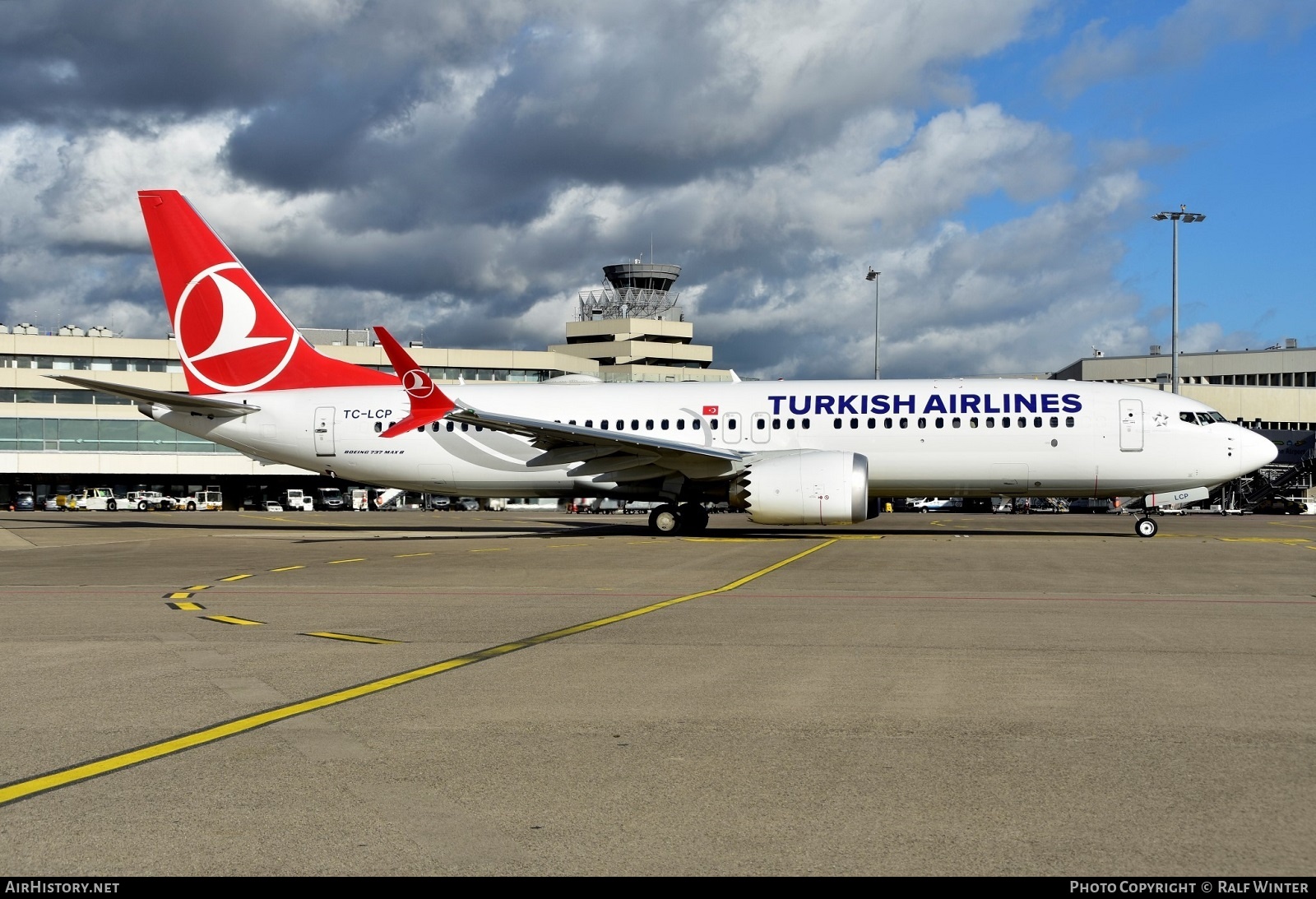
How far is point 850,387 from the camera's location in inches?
1209

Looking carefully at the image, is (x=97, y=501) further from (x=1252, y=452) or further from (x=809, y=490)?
(x=1252, y=452)

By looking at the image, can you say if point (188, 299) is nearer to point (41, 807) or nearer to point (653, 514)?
point (653, 514)

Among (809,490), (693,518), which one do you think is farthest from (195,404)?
(809,490)

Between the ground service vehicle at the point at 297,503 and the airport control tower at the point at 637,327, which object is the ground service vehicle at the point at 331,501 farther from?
the airport control tower at the point at 637,327

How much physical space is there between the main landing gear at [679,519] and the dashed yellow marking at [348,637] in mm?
20175

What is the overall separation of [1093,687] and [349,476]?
2776 cm

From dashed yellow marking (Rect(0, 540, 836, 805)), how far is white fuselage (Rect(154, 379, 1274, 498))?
18789 millimetres

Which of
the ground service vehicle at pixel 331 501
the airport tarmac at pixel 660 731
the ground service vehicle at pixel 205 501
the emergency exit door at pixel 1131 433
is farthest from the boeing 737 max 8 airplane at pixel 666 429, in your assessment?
the ground service vehicle at pixel 331 501

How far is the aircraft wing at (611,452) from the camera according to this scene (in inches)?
1109

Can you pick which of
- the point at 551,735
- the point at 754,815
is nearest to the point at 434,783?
the point at 551,735

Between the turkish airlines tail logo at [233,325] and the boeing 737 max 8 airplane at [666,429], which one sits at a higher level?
the turkish airlines tail logo at [233,325]

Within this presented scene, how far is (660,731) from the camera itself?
22.5 feet

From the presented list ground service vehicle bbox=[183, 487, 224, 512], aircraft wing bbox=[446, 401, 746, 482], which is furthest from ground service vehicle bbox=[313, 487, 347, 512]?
aircraft wing bbox=[446, 401, 746, 482]

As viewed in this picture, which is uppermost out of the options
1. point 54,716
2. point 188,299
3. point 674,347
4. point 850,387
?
point 674,347
